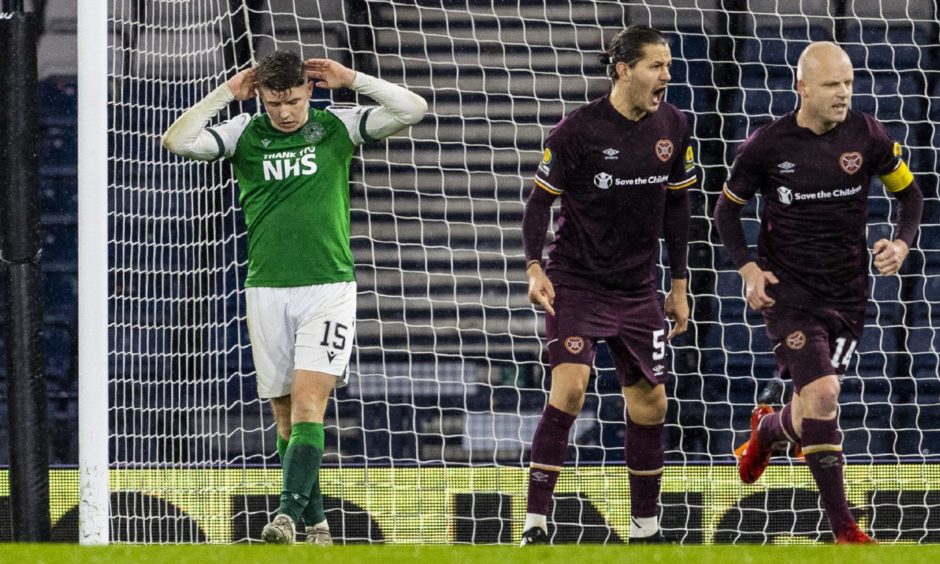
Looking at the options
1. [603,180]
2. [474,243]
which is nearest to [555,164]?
[603,180]

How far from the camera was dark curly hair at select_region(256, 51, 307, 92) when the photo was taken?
4445mm

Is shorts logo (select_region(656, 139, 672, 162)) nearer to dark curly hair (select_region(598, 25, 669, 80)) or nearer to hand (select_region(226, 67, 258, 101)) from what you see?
dark curly hair (select_region(598, 25, 669, 80))

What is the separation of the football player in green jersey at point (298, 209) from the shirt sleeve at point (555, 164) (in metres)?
0.50

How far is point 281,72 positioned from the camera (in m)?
4.45

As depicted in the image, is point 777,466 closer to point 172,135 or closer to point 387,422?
point 387,422

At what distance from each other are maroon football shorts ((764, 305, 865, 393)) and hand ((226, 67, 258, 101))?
1.83m

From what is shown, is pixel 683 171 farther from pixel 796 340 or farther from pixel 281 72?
pixel 281 72

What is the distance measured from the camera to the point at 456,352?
293 inches

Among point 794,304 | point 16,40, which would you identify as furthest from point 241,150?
point 794,304

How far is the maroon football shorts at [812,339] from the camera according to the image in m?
4.49

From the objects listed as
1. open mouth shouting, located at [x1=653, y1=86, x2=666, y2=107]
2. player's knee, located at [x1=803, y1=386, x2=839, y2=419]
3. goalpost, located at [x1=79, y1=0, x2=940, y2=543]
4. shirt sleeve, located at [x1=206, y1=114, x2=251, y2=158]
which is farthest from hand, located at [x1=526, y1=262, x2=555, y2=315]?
goalpost, located at [x1=79, y1=0, x2=940, y2=543]

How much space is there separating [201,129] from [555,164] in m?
1.17

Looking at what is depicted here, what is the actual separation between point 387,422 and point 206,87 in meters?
1.95

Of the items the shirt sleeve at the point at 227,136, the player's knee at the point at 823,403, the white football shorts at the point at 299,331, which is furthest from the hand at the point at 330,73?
the player's knee at the point at 823,403
